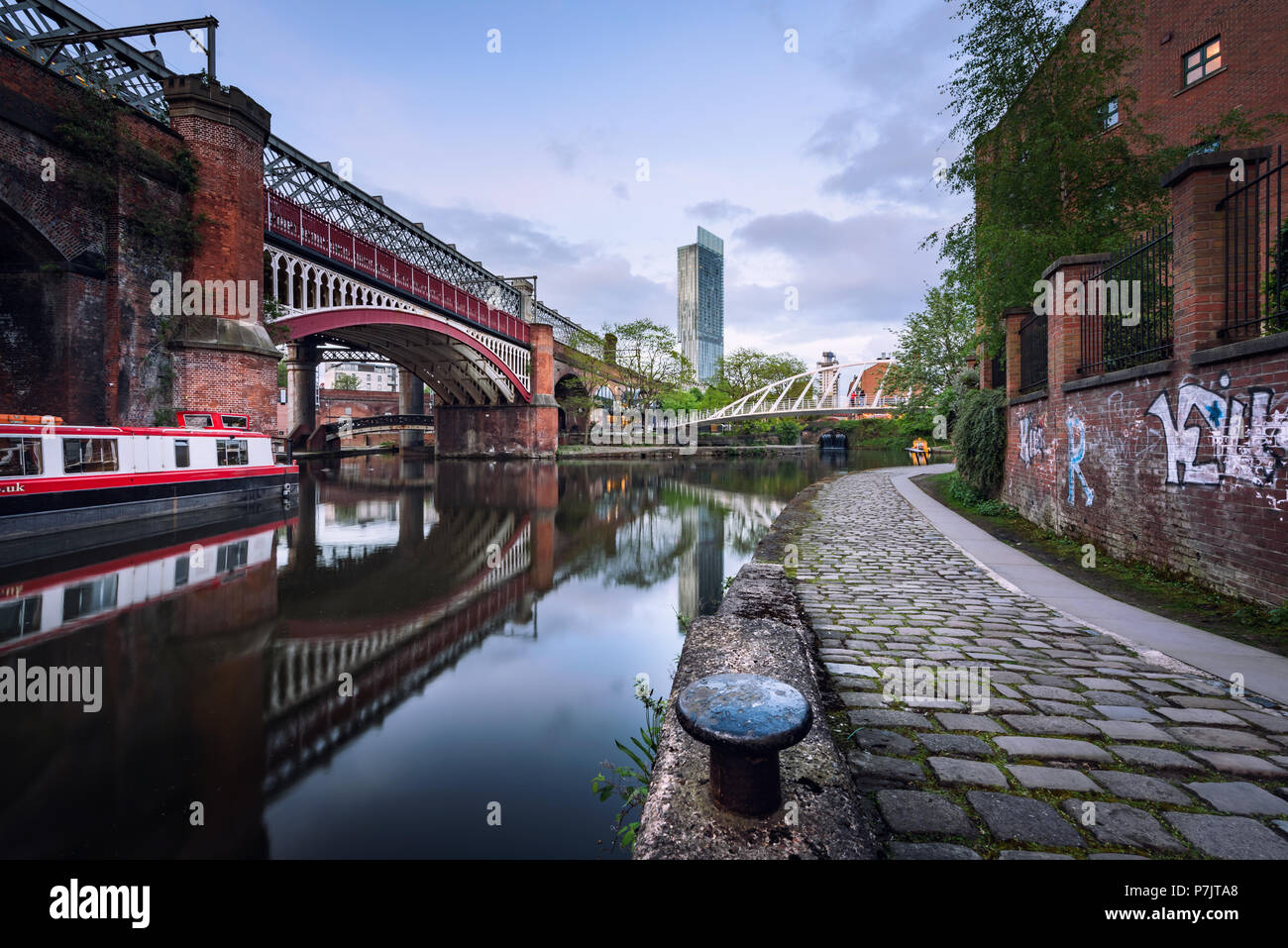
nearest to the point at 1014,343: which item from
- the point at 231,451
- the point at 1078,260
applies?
the point at 1078,260

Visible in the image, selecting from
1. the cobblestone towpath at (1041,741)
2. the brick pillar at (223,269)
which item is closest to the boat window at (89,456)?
the brick pillar at (223,269)

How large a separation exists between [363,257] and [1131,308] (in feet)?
77.2

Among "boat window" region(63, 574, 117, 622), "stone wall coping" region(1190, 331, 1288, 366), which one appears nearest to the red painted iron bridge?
"boat window" region(63, 574, 117, 622)

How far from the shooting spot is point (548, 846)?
9.59 ft

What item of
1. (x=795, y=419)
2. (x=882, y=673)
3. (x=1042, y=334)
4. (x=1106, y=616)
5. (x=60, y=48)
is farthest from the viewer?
(x=795, y=419)

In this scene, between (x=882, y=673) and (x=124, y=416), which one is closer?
(x=882, y=673)

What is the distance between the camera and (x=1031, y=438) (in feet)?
34.4

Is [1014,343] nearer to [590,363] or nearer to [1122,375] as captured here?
[1122,375]

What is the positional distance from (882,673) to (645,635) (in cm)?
299

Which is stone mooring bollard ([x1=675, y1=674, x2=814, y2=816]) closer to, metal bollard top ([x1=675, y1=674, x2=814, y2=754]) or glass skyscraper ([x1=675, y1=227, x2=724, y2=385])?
metal bollard top ([x1=675, y1=674, x2=814, y2=754])

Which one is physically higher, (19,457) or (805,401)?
(805,401)
